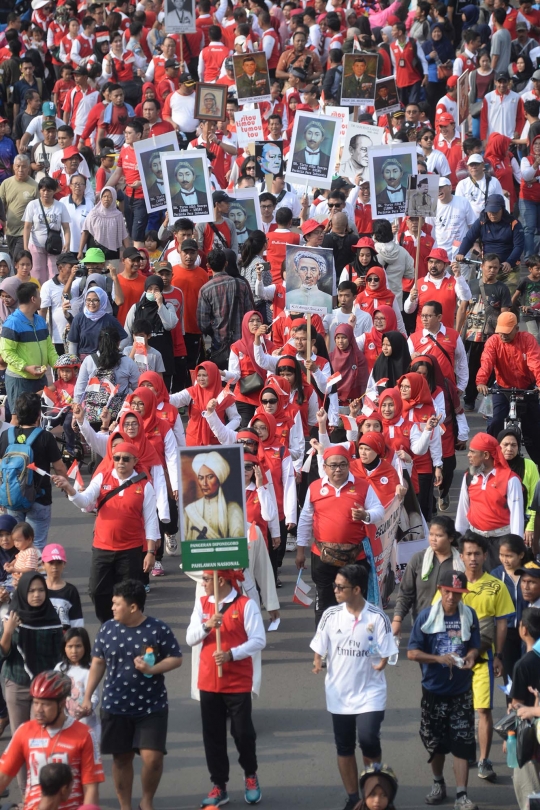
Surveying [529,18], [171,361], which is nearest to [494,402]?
[171,361]

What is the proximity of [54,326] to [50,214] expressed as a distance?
1980mm

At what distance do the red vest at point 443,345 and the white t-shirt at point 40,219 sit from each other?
5211mm

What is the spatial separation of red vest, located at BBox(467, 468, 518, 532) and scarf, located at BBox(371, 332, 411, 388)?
2917 mm

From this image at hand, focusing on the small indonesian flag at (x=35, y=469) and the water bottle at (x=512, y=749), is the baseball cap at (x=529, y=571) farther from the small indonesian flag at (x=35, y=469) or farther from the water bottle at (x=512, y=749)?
the small indonesian flag at (x=35, y=469)

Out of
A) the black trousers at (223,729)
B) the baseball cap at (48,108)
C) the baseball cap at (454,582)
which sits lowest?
the black trousers at (223,729)

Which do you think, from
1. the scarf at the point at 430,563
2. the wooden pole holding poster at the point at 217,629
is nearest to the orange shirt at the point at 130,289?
the scarf at the point at 430,563

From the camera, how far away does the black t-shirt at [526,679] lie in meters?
7.23

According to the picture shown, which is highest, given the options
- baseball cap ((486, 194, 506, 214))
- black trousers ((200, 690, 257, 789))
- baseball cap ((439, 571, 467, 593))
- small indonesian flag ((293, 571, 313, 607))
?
baseball cap ((486, 194, 506, 214))

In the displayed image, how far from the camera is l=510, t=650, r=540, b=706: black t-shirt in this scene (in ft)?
23.7

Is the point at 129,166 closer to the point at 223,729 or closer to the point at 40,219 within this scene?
the point at 40,219

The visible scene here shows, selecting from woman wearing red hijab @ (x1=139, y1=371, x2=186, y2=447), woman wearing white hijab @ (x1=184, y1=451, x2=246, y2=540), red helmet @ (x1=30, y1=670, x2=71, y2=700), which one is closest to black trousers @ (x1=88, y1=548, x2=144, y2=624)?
woman wearing white hijab @ (x1=184, y1=451, x2=246, y2=540)

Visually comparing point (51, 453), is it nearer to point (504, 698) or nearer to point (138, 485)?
point (138, 485)

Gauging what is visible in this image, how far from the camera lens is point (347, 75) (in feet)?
59.2

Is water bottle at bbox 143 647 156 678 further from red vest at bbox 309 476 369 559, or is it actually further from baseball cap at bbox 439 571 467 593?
red vest at bbox 309 476 369 559
